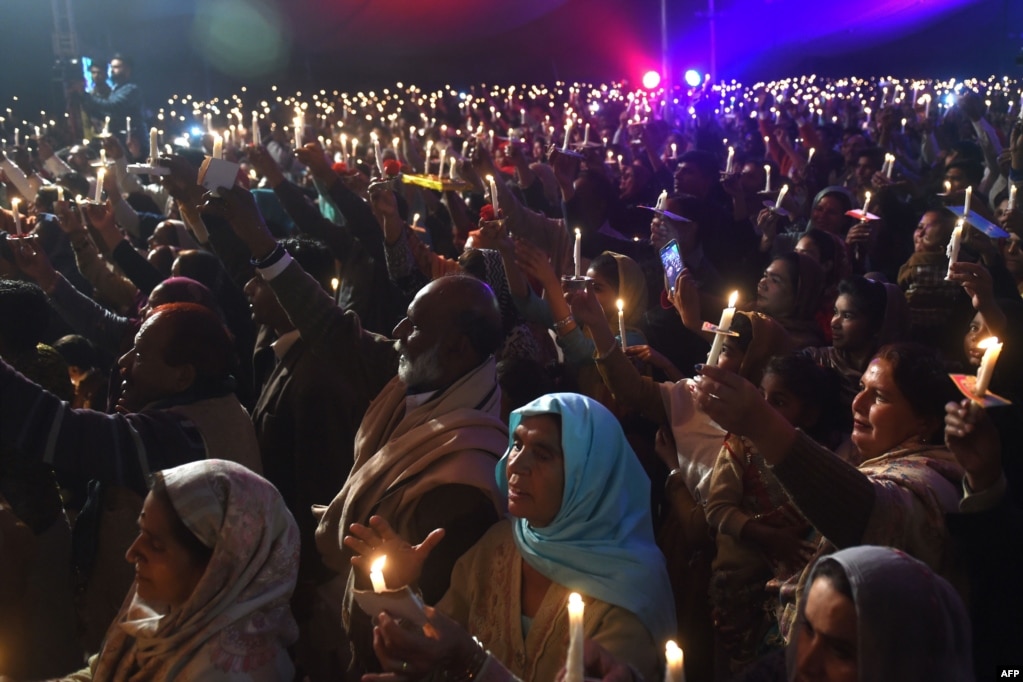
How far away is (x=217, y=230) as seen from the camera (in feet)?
13.3

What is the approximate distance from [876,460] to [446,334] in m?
1.12

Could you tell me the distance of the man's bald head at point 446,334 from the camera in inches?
107

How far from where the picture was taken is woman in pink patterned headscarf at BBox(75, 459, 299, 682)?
78.2 inches

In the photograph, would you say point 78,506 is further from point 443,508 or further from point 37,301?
point 443,508

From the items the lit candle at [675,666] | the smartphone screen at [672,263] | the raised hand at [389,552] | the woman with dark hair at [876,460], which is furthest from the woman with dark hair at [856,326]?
the lit candle at [675,666]

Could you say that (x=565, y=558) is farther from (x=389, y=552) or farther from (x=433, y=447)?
(x=433, y=447)

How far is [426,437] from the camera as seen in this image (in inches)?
101

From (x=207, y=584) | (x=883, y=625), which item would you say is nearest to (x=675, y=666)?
(x=883, y=625)

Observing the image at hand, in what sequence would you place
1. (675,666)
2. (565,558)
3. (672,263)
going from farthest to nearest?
1. (672,263)
2. (565,558)
3. (675,666)

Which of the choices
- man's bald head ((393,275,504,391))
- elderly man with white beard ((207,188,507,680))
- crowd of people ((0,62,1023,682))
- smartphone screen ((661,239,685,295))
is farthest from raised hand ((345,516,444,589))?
smartphone screen ((661,239,685,295))

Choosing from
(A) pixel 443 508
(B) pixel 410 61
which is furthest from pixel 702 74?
(A) pixel 443 508

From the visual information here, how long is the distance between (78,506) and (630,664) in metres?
2.04

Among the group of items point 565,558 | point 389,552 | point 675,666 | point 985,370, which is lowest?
point 565,558

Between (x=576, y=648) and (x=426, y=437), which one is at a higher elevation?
(x=576, y=648)
